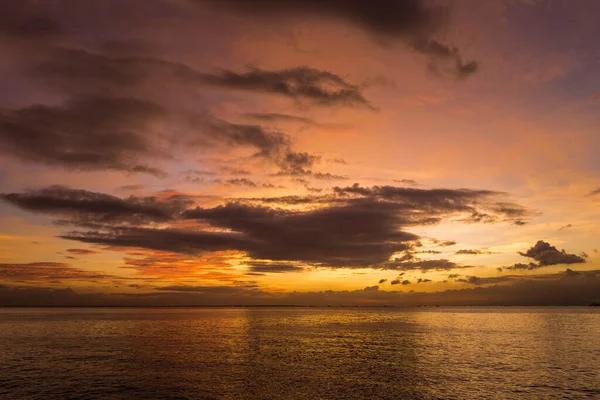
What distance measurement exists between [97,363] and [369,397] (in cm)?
4687

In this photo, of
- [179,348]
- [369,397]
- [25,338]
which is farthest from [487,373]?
[25,338]

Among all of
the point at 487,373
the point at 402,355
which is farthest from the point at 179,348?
the point at 487,373

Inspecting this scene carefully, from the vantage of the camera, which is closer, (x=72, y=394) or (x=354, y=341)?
(x=72, y=394)

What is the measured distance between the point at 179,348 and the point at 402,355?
4615 cm

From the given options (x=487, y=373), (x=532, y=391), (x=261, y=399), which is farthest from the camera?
(x=487, y=373)

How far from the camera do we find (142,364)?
69.8m

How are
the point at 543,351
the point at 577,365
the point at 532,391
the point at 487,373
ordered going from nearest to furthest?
the point at 532,391 < the point at 487,373 < the point at 577,365 < the point at 543,351

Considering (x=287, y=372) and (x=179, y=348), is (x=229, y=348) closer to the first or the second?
(x=179, y=348)

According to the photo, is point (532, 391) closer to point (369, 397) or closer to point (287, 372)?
point (369, 397)

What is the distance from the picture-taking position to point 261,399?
46.9m

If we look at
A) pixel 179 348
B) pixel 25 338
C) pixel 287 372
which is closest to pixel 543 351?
pixel 287 372

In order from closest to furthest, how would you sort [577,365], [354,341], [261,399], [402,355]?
[261,399]
[577,365]
[402,355]
[354,341]

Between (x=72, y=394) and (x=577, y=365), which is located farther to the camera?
(x=577, y=365)

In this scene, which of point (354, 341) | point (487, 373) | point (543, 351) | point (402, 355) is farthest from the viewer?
point (354, 341)
